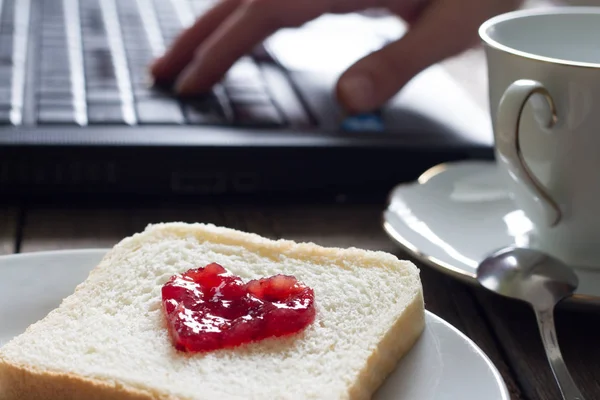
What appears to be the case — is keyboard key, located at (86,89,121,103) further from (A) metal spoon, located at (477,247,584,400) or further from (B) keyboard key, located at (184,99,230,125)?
(A) metal spoon, located at (477,247,584,400)

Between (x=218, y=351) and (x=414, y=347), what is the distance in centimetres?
16

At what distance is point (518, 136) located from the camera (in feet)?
2.87

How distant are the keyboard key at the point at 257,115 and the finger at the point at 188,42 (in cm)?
16

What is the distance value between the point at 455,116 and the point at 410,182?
7.3 inches

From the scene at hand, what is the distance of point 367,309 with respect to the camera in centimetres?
70

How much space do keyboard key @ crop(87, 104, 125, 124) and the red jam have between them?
40cm

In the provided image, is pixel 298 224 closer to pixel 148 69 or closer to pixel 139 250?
pixel 139 250

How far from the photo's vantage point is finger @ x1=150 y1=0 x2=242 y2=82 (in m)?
1.25

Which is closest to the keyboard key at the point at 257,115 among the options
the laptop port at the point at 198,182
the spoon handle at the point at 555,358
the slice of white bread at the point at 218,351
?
the laptop port at the point at 198,182

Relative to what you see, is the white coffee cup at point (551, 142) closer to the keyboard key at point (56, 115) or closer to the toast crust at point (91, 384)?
the toast crust at point (91, 384)

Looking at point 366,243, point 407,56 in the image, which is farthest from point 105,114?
point 407,56

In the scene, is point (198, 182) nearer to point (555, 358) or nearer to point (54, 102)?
point (54, 102)

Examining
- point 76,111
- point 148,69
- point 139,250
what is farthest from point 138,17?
point 139,250

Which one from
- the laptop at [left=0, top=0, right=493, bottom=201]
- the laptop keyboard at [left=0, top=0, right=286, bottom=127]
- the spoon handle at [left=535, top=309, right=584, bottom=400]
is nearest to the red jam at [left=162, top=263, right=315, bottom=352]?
the spoon handle at [left=535, top=309, right=584, bottom=400]
